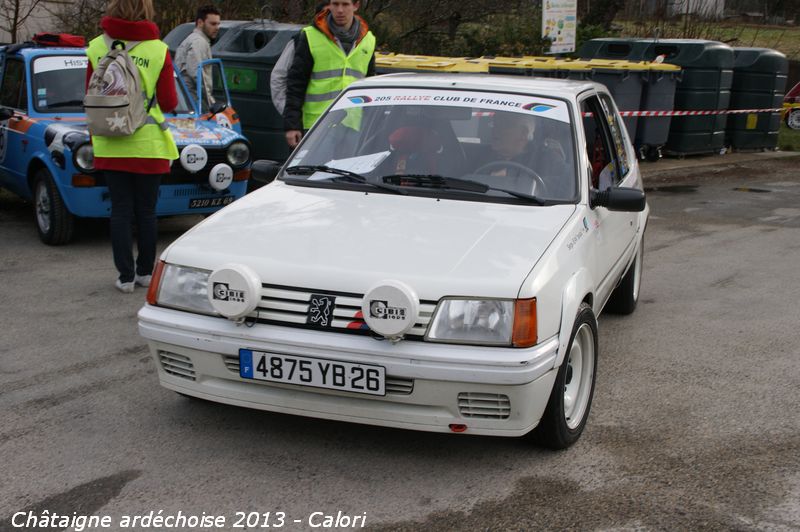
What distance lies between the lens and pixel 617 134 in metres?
6.24

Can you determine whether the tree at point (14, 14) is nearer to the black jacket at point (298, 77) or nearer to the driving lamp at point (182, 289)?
the black jacket at point (298, 77)

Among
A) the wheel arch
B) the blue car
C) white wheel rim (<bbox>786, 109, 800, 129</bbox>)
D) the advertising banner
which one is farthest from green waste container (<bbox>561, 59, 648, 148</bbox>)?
the wheel arch

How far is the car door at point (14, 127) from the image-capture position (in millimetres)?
8430

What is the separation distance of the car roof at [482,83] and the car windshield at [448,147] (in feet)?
0.22

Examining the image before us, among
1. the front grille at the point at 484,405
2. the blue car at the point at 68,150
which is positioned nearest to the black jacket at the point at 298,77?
the blue car at the point at 68,150

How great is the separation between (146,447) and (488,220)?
178 cm

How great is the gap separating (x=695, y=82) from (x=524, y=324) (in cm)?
1386

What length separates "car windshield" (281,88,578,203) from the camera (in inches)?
190

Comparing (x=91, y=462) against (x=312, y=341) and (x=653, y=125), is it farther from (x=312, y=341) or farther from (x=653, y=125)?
(x=653, y=125)

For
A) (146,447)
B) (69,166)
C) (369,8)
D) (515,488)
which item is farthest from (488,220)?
(369,8)

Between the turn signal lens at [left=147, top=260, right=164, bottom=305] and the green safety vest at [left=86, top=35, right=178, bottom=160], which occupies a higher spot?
the green safety vest at [left=86, top=35, right=178, bottom=160]

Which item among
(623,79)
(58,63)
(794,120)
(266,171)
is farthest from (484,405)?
(794,120)

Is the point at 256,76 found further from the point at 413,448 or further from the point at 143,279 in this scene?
the point at 413,448

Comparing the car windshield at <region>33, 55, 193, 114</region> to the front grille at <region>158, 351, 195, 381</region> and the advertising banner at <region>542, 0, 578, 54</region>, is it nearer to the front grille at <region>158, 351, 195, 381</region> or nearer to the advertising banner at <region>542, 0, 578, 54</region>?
the front grille at <region>158, 351, 195, 381</region>
